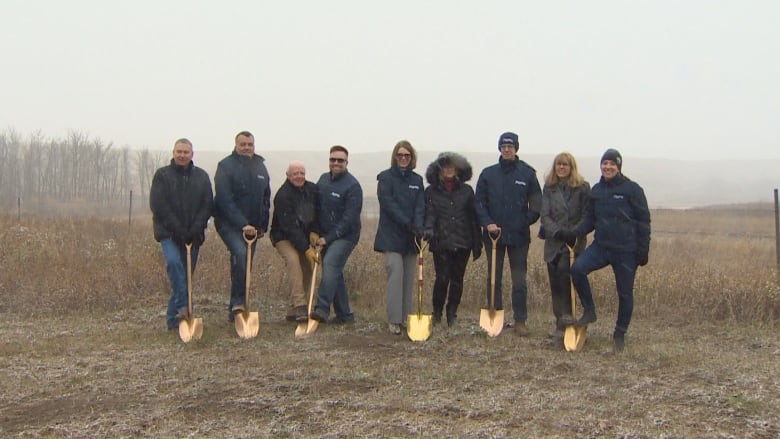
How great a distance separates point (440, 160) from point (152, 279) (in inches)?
175

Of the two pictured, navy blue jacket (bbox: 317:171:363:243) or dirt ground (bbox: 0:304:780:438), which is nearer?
dirt ground (bbox: 0:304:780:438)

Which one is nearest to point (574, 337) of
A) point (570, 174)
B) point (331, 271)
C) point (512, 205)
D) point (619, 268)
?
point (619, 268)

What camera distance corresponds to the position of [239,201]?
6.86 meters

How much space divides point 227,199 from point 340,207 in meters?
1.12

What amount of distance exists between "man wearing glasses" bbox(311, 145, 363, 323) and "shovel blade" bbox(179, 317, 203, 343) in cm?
111

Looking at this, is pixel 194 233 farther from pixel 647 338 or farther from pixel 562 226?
pixel 647 338

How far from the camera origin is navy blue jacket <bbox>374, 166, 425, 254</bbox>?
6.63m

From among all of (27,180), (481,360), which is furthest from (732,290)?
(27,180)

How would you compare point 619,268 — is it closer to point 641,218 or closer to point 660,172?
point 641,218

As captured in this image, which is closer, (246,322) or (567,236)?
(567,236)

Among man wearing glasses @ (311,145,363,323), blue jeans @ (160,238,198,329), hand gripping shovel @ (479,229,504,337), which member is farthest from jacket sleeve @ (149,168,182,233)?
hand gripping shovel @ (479,229,504,337)

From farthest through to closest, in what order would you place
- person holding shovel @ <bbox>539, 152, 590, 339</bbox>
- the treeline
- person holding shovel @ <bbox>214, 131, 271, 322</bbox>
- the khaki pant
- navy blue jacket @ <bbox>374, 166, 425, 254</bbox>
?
the treeline, the khaki pant, person holding shovel @ <bbox>214, 131, 271, 322</bbox>, navy blue jacket @ <bbox>374, 166, 425, 254</bbox>, person holding shovel @ <bbox>539, 152, 590, 339</bbox>

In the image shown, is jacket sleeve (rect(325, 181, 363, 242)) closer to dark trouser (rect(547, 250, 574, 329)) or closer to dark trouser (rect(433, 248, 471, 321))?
dark trouser (rect(433, 248, 471, 321))

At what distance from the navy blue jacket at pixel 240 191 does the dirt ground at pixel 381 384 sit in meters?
1.12
